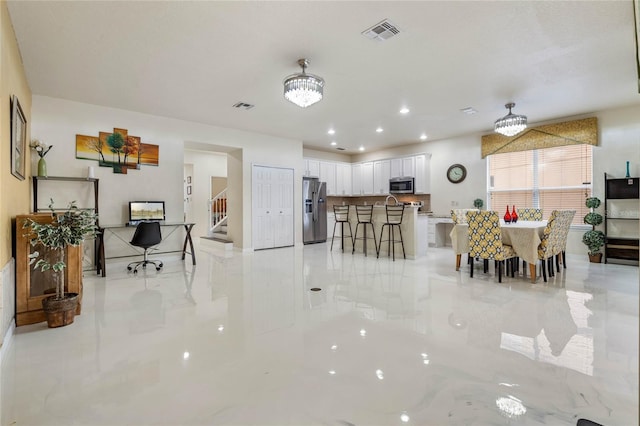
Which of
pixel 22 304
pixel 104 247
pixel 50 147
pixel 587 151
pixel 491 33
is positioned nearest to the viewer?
pixel 22 304

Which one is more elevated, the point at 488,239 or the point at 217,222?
the point at 217,222

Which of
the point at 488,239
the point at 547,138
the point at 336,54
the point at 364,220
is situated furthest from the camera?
the point at 364,220

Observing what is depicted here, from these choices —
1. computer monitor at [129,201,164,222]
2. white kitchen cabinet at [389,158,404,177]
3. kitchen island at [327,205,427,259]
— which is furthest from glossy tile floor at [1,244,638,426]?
white kitchen cabinet at [389,158,404,177]

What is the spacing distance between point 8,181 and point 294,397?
3192 mm

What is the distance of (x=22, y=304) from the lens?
9.64ft

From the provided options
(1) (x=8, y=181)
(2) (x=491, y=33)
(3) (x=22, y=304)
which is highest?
(2) (x=491, y=33)

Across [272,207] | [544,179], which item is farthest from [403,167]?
[272,207]

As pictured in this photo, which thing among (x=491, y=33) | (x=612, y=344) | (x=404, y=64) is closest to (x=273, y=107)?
(x=404, y=64)

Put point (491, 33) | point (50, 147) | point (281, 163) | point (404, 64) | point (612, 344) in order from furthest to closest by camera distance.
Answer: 1. point (281, 163)
2. point (50, 147)
3. point (404, 64)
4. point (491, 33)
5. point (612, 344)

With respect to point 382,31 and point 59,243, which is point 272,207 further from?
point 382,31

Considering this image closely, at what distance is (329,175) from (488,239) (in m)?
5.80

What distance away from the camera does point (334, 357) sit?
7.52ft

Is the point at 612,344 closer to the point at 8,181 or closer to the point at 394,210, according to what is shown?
the point at 394,210

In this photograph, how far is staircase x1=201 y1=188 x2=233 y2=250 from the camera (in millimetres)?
8311
